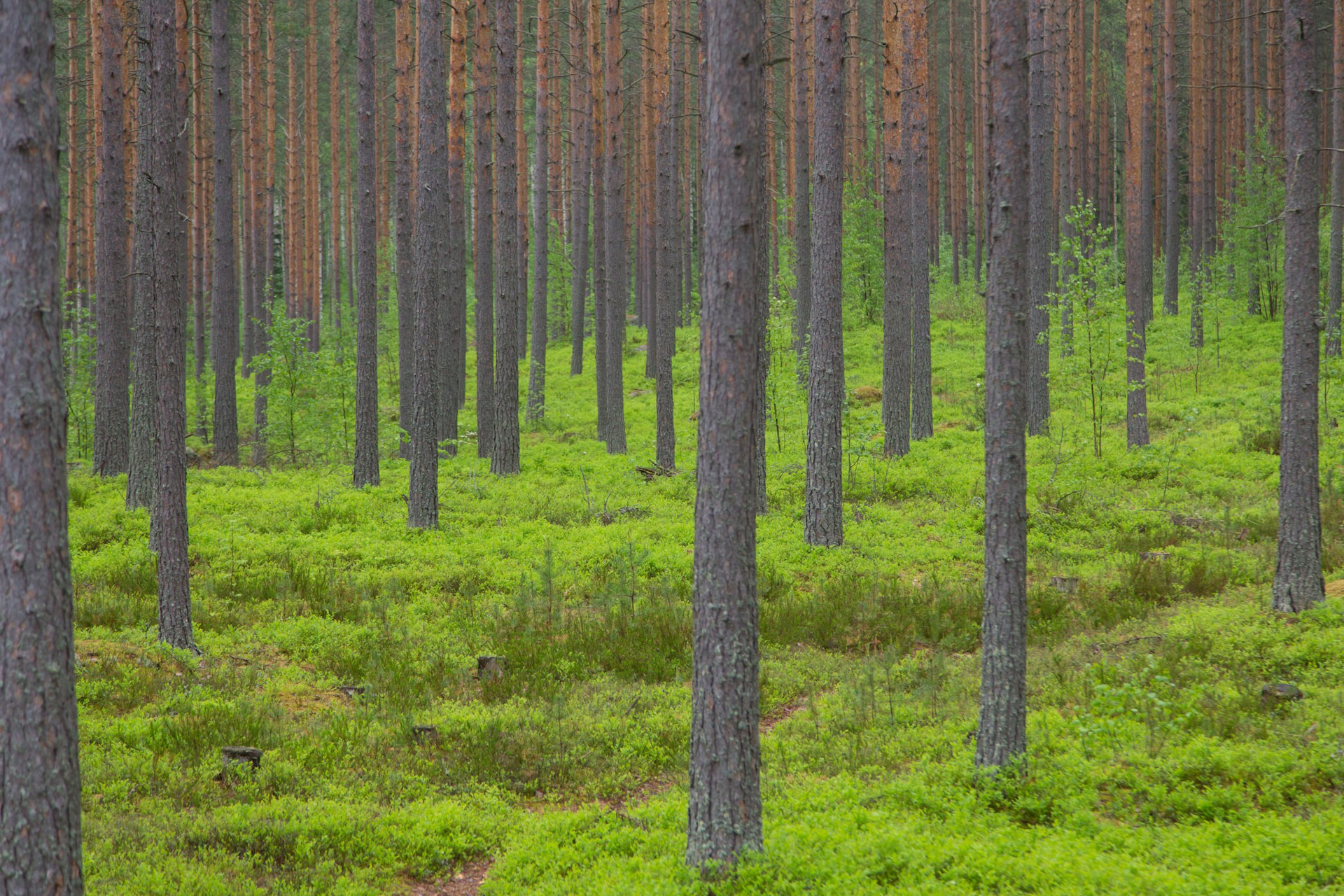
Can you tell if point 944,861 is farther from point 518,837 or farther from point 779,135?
point 779,135

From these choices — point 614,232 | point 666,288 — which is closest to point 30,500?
point 666,288

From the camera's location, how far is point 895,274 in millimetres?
16906

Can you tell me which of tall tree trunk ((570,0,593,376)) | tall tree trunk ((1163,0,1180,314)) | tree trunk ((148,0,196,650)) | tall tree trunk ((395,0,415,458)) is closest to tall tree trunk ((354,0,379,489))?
tall tree trunk ((395,0,415,458))

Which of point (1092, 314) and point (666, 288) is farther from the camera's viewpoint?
point (666, 288)

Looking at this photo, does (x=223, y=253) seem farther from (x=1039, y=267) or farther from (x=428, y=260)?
(x=1039, y=267)

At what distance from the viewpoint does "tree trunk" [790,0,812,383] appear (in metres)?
21.6

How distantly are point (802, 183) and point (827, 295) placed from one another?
12.6 metres

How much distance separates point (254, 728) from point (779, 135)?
3961 cm

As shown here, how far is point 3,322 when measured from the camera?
3.98 m

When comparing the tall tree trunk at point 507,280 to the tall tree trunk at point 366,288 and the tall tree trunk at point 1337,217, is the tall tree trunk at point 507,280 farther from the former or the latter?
the tall tree trunk at point 1337,217

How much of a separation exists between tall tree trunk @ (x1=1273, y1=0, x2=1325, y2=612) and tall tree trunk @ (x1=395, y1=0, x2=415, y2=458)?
14251 mm

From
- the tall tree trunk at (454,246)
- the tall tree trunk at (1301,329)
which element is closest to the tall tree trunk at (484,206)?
the tall tree trunk at (454,246)

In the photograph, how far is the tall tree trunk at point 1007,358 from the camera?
6.02 metres

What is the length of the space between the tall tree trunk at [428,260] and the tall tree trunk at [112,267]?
4.50 meters
